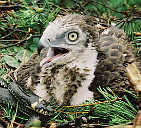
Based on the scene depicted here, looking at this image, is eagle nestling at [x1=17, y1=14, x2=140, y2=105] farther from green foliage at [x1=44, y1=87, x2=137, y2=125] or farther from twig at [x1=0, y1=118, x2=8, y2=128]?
twig at [x1=0, y1=118, x2=8, y2=128]

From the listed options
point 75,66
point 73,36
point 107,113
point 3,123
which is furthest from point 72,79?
point 3,123

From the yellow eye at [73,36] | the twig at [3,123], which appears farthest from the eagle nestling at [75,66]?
the twig at [3,123]

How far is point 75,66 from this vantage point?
196 cm

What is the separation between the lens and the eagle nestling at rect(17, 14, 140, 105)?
1.95m

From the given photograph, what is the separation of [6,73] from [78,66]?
881mm

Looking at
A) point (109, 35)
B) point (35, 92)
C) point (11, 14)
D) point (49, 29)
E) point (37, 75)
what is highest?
point (11, 14)

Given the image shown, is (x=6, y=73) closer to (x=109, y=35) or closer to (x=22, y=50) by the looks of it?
(x=22, y=50)

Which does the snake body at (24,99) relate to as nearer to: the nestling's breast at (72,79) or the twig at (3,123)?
the nestling's breast at (72,79)

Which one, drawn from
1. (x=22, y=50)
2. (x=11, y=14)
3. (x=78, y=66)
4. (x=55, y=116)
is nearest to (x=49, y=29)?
(x=78, y=66)

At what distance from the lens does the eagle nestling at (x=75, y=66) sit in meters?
1.95

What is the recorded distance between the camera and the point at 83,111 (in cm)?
175

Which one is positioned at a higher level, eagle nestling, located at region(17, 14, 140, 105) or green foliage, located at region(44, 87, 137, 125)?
eagle nestling, located at region(17, 14, 140, 105)

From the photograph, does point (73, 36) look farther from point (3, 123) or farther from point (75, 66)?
point (3, 123)

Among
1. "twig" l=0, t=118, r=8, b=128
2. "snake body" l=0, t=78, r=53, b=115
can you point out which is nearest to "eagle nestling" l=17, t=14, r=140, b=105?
"snake body" l=0, t=78, r=53, b=115
